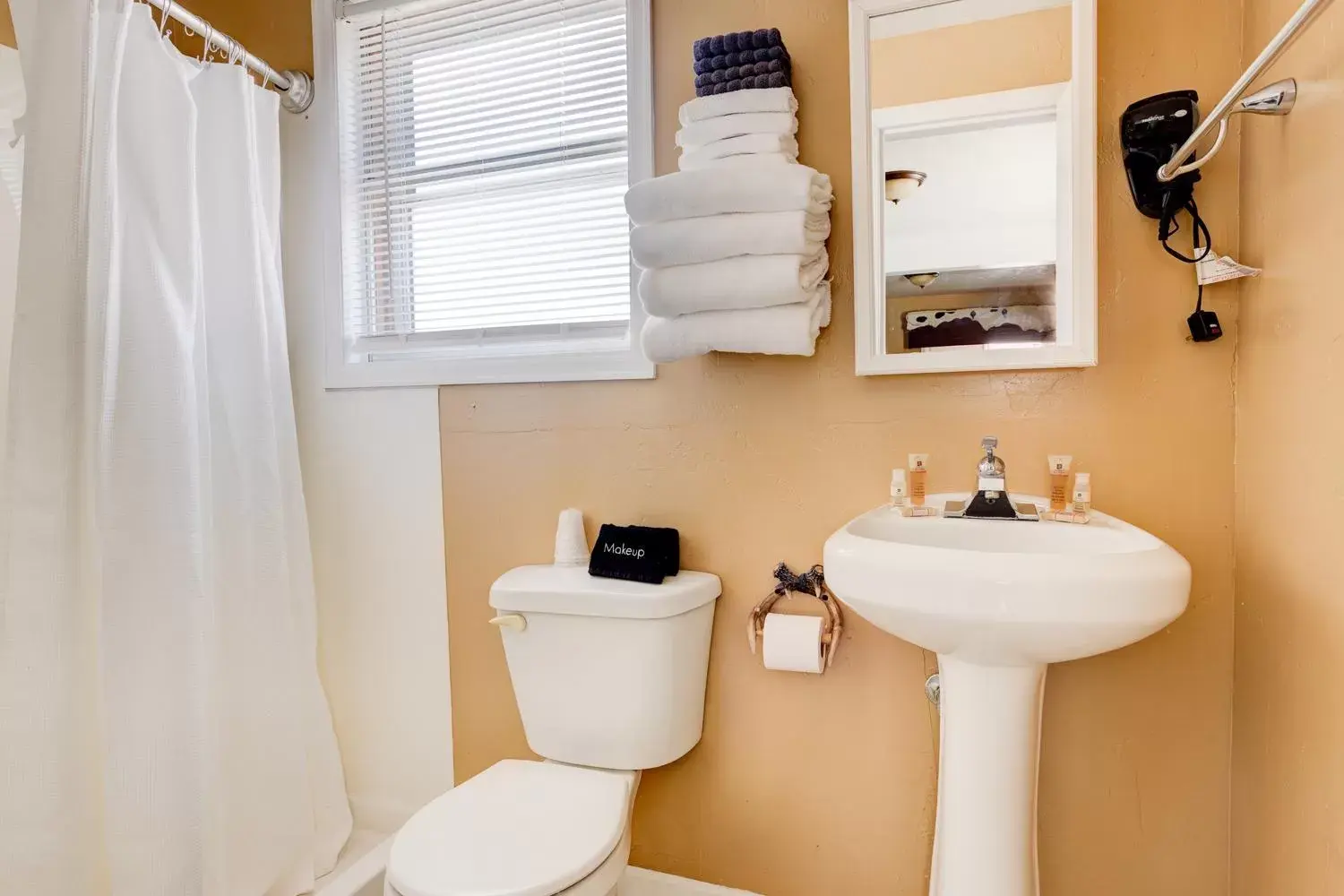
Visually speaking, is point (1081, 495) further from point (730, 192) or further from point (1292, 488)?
point (730, 192)

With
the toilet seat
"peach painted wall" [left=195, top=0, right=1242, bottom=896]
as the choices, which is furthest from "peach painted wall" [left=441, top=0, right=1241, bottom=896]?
the toilet seat

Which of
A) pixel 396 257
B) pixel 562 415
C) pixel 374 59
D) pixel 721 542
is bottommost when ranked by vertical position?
pixel 721 542

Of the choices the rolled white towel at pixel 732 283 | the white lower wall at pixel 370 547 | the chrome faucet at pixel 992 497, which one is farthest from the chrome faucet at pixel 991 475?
the white lower wall at pixel 370 547

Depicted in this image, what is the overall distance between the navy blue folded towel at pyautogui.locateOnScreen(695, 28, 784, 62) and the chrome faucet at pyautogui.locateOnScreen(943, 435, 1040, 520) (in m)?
0.80

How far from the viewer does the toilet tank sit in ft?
4.65

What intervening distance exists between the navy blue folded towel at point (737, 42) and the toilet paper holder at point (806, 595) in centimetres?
95

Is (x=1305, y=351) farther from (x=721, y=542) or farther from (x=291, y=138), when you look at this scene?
(x=291, y=138)

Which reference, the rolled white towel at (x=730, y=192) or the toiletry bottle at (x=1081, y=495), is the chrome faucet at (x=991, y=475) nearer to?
the toiletry bottle at (x=1081, y=495)

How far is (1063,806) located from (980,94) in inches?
49.1

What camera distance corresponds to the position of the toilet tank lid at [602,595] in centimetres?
140

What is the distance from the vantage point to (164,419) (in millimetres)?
1385

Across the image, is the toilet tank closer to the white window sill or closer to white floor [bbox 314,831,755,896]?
white floor [bbox 314,831,755,896]

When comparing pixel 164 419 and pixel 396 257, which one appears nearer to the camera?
pixel 164 419

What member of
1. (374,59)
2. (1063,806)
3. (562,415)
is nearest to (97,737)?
(562,415)
